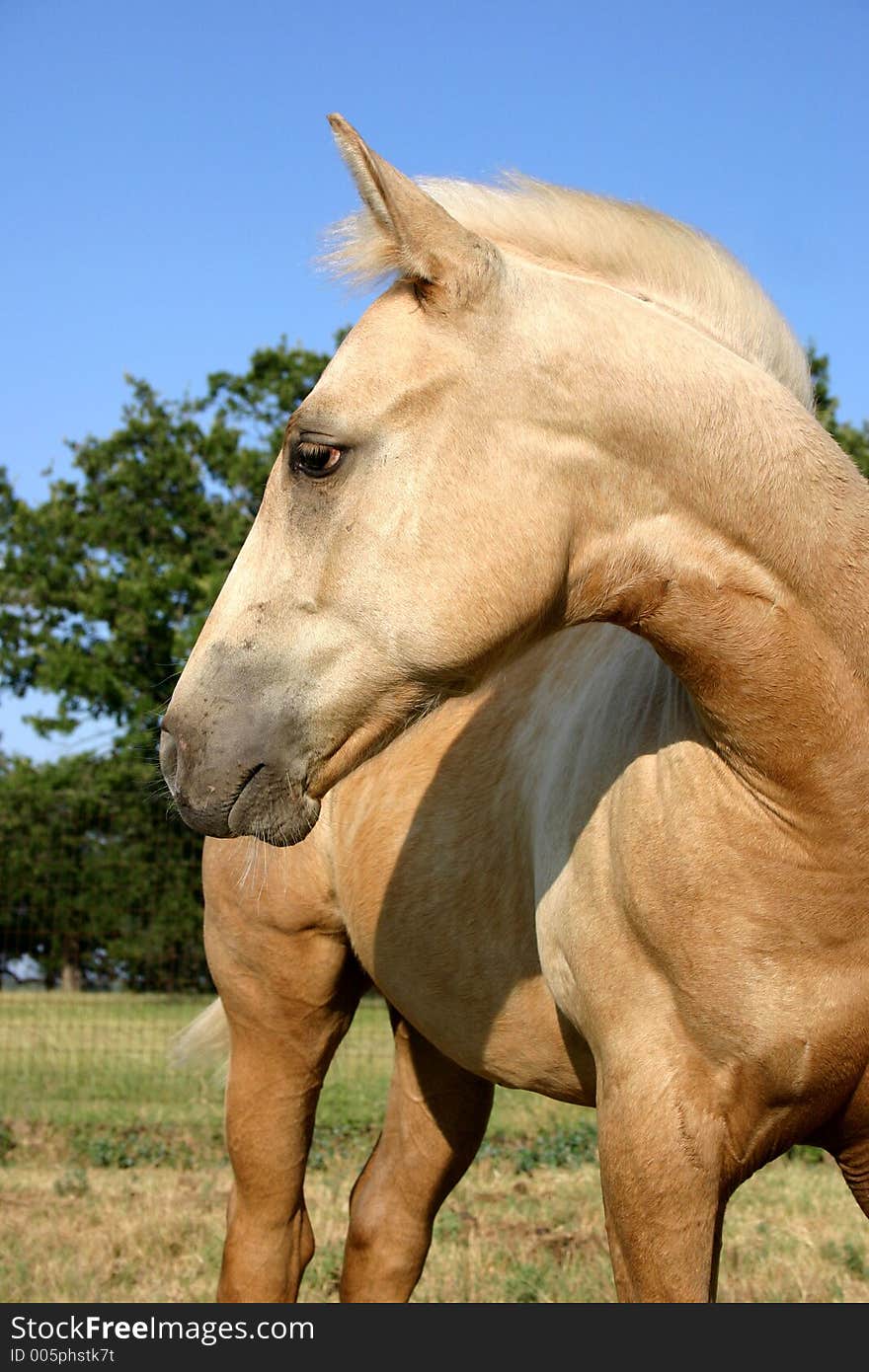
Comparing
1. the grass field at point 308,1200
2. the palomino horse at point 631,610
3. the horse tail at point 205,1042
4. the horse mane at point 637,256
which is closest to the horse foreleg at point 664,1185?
the palomino horse at point 631,610

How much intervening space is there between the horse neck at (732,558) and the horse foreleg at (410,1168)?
7.92ft

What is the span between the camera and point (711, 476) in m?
2.30

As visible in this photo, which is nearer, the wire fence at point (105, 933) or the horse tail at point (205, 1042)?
the horse tail at point (205, 1042)

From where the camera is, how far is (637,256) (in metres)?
2.57

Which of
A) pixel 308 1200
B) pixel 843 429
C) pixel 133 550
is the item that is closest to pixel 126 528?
pixel 133 550

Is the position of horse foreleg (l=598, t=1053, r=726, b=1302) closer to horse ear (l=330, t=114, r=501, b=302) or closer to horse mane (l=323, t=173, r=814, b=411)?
horse mane (l=323, t=173, r=814, b=411)

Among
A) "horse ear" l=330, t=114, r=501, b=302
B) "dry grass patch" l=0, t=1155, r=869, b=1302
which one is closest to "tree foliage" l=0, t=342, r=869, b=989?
"dry grass patch" l=0, t=1155, r=869, b=1302

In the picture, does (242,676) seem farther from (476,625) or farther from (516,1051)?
(516,1051)

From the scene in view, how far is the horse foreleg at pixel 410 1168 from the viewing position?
4.22 meters

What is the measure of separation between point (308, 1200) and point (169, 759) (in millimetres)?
4613

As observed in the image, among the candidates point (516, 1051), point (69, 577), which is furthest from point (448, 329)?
point (69, 577)

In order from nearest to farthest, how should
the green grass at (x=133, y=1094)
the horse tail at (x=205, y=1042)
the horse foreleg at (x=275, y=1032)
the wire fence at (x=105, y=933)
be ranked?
the horse foreleg at (x=275, y=1032) → the horse tail at (x=205, y=1042) → the green grass at (x=133, y=1094) → the wire fence at (x=105, y=933)

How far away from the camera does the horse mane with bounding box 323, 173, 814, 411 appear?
2512 mm

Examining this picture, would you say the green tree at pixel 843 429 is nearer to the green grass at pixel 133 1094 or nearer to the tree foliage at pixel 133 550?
the tree foliage at pixel 133 550
